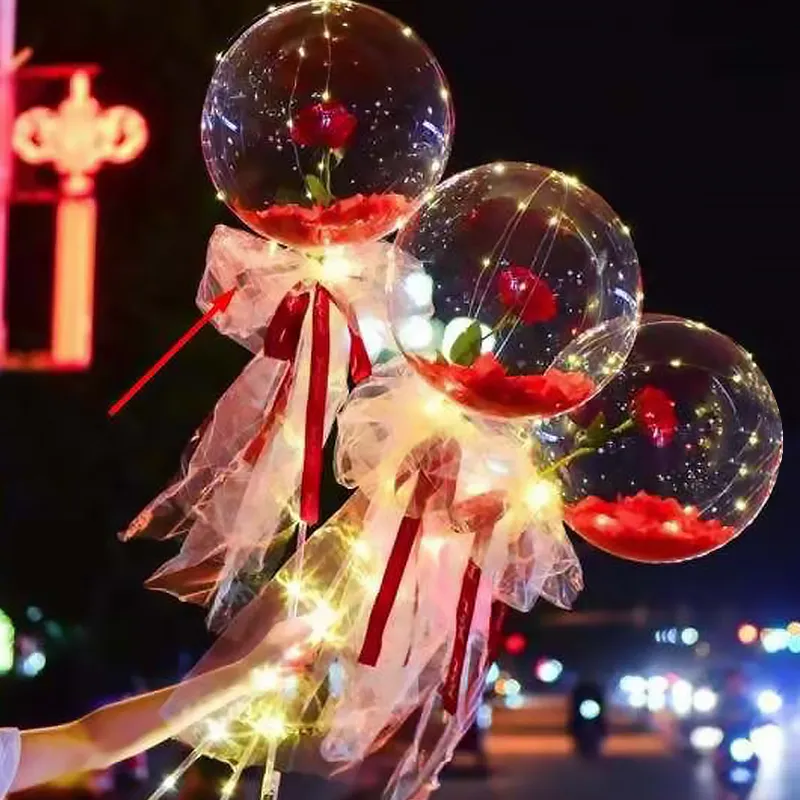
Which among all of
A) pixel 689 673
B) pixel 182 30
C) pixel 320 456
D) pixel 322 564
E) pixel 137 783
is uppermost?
pixel 320 456

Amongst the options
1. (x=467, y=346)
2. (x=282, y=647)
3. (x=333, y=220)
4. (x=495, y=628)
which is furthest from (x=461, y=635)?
(x=333, y=220)

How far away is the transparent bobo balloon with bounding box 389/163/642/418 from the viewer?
12.5 feet

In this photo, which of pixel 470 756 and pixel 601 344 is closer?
pixel 601 344

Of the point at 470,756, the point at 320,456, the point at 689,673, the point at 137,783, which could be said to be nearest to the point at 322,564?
the point at 320,456

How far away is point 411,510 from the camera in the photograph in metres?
3.84

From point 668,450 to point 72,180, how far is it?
13322mm

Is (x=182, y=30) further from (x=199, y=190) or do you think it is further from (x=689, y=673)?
(x=689, y=673)

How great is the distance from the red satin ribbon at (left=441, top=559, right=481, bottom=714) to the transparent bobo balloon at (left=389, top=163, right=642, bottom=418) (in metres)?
0.35

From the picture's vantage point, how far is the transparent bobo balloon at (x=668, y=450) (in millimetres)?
4160

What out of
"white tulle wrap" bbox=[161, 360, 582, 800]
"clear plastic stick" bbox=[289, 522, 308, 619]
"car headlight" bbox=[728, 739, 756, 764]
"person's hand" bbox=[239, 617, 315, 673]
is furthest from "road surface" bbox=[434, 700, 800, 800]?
"person's hand" bbox=[239, 617, 315, 673]

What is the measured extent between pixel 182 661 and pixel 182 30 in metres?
7.55

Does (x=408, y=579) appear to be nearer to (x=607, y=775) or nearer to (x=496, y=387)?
(x=496, y=387)

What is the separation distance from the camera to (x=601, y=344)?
387 centimetres

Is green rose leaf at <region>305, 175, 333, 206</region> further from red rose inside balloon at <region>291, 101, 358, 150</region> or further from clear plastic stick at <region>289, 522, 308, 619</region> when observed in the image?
clear plastic stick at <region>289, 522, 308, 619</region>
